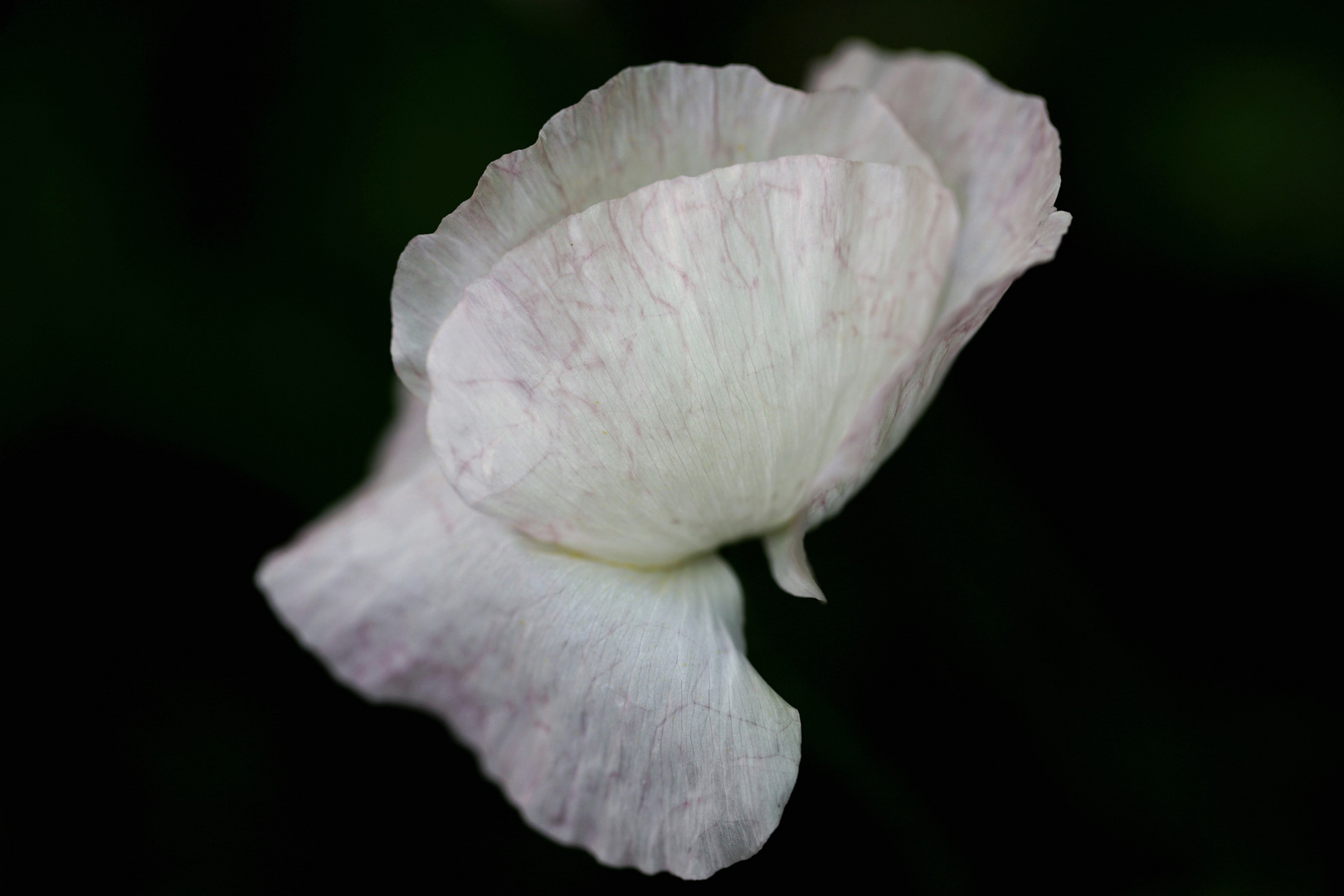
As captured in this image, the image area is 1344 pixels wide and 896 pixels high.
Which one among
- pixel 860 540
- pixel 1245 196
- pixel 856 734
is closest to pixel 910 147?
pixel 856 734

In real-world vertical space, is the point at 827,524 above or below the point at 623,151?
below

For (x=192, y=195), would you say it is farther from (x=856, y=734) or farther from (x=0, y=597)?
(x=856, y=734)

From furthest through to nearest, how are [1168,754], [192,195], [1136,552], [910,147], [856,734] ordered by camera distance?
[192,195], [1136,552], [1168,754], [856,734], [910,147]

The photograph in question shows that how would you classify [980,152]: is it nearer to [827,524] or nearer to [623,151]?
[623,151]

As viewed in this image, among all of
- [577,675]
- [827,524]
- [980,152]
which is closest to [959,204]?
[980,152]

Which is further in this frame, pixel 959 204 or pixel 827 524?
pixel 827 524

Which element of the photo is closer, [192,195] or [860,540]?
[860,540]

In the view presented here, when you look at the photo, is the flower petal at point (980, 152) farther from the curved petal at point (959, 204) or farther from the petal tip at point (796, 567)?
the petal tip at point (796, 567)

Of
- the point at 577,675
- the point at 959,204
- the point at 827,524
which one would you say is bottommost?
the point at 827,524
